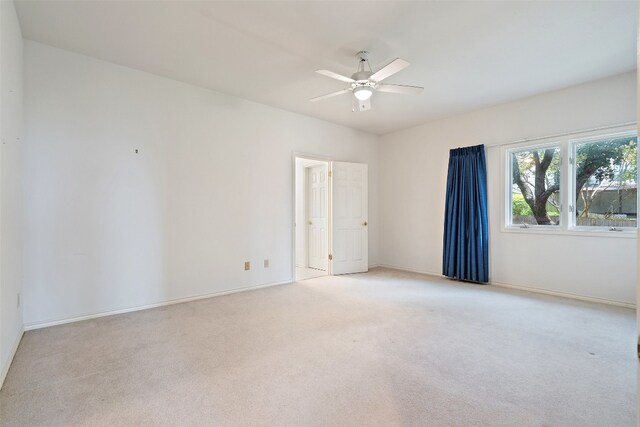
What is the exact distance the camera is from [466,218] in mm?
4812

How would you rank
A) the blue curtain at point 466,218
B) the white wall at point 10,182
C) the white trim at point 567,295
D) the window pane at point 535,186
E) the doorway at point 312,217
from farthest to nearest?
the doorway at point 312,217, the blue curtain at point 466,218, the window pane at point 535,186, the white trim at point 567,295, the white wall at point 10,182

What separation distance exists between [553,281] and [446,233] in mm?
1518

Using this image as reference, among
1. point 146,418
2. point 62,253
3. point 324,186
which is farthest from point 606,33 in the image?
point 62,253

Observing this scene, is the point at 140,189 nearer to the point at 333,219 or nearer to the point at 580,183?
the point at 333,219

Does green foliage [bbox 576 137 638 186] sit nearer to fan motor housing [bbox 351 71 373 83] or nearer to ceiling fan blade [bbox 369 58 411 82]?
ceiling fan blade [bbox 369 58 411 82]

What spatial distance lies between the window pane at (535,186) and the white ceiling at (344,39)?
3.08ft

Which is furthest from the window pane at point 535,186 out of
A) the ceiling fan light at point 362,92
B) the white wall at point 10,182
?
the white wall at point 10,182

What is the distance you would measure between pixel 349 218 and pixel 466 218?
76.4 inches

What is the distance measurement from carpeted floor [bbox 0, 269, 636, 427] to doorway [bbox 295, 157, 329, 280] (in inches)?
88.3

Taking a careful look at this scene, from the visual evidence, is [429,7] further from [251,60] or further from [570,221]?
[570,221]

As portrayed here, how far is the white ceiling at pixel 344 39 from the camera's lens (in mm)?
2439

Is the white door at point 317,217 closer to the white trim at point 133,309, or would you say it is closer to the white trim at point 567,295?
the white trim at point 133,309

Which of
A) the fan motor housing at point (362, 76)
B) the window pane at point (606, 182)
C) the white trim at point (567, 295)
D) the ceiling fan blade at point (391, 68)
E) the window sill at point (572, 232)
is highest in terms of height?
the fan motor housing at point (362, 76)

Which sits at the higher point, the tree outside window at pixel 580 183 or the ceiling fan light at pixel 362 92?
the ceiling fan light at pixel 362 92
